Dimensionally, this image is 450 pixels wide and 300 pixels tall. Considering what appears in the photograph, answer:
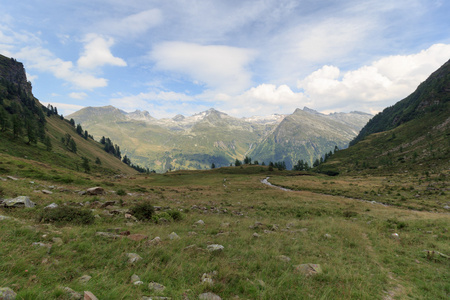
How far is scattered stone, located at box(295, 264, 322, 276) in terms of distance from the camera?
7.63m

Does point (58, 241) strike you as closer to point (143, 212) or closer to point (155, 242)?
point (155, 242)

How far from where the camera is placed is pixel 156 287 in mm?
5621

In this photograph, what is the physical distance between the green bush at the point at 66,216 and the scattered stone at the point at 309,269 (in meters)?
12.2

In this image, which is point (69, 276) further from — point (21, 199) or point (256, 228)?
point (256, 228)

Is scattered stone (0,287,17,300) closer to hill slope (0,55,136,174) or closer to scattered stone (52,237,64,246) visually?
scattered stone (52,237,64,246)

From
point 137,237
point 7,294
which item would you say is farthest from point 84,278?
point 137,237

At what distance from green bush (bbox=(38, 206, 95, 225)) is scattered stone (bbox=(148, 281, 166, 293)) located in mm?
7850

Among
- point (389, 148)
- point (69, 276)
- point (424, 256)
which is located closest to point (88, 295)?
point (69, 276)

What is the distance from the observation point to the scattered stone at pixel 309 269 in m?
7.63

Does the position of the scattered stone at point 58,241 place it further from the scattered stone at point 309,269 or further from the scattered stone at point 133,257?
the scattered stone at point 309,269

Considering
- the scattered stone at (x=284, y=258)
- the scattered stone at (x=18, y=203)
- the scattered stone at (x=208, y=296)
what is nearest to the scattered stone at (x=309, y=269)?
the scattered stone at (x=284, y=258)

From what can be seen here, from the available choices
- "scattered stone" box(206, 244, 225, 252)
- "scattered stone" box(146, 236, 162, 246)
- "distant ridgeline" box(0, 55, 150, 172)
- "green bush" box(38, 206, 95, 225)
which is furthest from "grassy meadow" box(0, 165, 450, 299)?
"distant ridgeline" box(0, 55, 150, 172)

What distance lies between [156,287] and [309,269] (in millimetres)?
6431

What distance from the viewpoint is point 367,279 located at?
25.2ft
